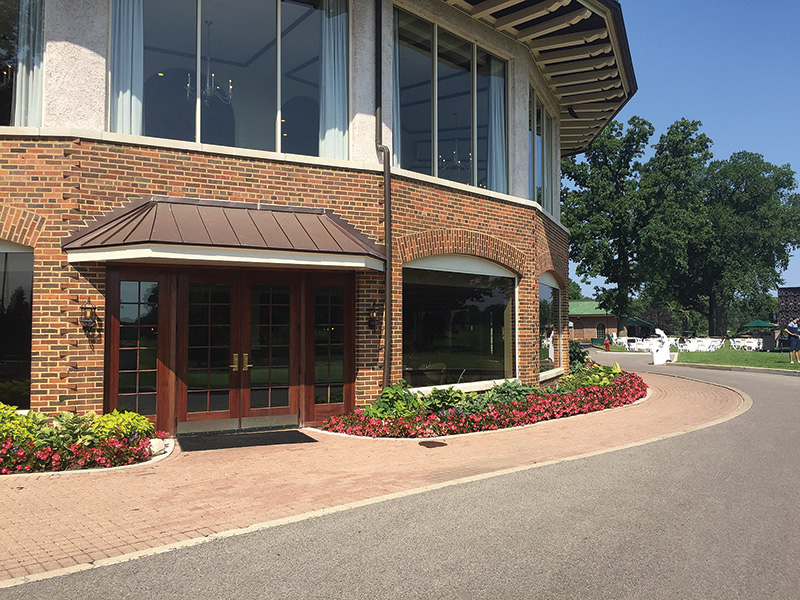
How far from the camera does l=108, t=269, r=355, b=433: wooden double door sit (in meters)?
9.61

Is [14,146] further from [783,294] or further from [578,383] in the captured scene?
[783,294]

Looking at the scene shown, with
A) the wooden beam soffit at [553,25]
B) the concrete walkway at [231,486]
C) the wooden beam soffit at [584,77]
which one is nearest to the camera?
the concrete walkway at [231,486]

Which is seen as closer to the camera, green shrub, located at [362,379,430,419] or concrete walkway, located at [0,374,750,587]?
concrete walkway, located at [0,374,750,587]

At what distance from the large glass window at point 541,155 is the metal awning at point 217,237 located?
22.4 feet

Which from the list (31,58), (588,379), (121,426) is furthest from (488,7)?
(121,426)

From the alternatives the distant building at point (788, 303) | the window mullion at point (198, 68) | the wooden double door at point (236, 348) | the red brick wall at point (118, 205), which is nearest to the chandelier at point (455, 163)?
the red brick wall at point (118, 205)

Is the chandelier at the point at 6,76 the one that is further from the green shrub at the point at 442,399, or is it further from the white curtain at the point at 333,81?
the green shrub at the point at 442,399

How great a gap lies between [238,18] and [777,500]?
1025 centimetres

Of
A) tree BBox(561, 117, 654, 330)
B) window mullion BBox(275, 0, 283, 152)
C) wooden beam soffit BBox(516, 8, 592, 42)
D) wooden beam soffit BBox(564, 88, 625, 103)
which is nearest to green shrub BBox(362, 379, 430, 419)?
window mullion BBox(275, 0, 283, 152)

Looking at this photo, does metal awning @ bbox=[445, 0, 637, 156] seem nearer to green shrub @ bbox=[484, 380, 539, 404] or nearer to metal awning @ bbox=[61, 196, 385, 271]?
metal awning @ bbox=[61, 196, 385, 271]

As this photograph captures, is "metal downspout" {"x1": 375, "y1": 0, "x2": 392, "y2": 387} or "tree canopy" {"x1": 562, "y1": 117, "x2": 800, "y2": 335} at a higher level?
"tree canopy" {"x1": 562, "y1": 117, "x2": 800, "y2": 335}

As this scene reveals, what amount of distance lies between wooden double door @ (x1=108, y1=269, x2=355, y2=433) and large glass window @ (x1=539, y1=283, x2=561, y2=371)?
6338mm

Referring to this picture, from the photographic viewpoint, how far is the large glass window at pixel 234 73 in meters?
9.87

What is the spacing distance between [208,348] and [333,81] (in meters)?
5.25
